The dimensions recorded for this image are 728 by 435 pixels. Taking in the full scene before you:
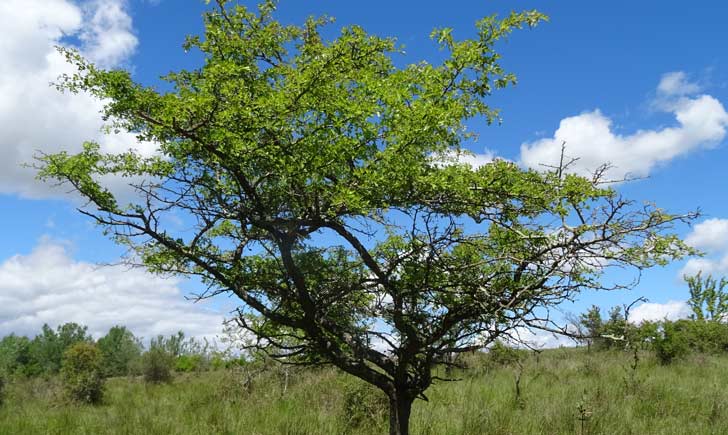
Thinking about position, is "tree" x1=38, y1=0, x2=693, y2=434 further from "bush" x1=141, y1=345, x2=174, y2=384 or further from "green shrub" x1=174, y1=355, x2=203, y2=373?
"green shrub" x1=174, y1=355, x2=203, y2=373

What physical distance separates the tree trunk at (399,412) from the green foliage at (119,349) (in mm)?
30360

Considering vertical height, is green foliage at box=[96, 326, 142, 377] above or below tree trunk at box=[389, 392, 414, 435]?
above

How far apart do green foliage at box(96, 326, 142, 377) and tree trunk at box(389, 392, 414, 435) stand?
30.4m

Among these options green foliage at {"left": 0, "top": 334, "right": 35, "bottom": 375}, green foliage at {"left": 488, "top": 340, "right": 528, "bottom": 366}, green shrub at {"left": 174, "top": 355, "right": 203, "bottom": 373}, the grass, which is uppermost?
green foliage at {"left": 0, "top": 334, "right": 35, "bottom": 375}

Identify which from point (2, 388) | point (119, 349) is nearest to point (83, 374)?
point (2, 388)

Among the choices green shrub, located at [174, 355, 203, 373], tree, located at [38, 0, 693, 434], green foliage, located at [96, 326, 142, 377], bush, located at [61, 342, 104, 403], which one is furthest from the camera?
green foliage, located at [96, 326, 142, 377]

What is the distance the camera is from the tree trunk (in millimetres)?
7536

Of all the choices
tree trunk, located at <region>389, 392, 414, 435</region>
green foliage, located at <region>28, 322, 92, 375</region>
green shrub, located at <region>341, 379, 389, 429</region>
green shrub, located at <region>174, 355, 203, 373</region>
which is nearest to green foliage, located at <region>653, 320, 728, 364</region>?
green shrub, located at <region>341, 379, 389, 429</region>

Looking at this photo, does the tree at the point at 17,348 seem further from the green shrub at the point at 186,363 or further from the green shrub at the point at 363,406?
the green shrub at the point at 363,406

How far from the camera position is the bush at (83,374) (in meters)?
22.8

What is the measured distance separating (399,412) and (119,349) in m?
59.7

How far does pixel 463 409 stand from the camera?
42.6 feet

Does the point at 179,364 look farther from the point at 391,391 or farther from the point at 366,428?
the point at 391,391

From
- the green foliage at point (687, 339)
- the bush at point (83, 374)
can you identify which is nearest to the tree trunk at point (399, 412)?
the green foliage at point (687, 339)
